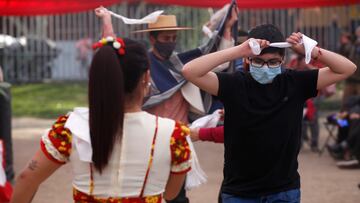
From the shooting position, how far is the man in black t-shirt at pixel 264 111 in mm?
4453

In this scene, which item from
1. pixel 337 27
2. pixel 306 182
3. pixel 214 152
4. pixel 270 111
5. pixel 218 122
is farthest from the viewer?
pixel 337 27

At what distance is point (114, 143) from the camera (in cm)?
347

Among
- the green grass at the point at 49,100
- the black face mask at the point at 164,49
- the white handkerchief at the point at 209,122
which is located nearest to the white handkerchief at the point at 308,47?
the white handkerchief at the point at 209,122

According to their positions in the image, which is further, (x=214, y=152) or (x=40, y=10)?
(x=214, y=152)

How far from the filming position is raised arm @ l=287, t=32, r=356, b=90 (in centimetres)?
445

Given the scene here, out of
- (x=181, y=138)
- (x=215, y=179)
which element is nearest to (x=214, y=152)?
(x=215, y=179)

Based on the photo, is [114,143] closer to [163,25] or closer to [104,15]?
[104,15]

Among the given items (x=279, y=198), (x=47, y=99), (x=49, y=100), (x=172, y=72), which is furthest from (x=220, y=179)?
(x=47, y=99)

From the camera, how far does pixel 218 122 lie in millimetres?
6039

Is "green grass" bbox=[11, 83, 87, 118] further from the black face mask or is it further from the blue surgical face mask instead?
the blue surgical face mask

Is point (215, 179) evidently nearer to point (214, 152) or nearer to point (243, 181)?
point (214, 152)

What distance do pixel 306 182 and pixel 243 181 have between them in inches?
189

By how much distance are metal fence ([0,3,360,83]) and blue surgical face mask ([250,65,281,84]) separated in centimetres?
1497

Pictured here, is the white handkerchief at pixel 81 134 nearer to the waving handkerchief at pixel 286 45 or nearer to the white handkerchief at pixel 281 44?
the waving handkerchief at pixel 286 45
